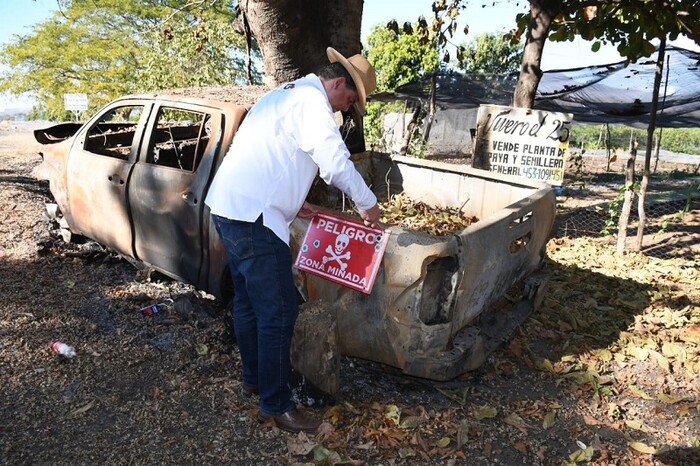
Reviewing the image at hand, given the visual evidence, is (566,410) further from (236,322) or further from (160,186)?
(160,186)

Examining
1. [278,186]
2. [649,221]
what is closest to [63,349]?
[278,186]

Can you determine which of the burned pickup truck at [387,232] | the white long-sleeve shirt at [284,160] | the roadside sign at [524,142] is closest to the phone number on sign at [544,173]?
the roadside sign at [524,142]

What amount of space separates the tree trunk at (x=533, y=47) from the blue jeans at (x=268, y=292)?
5258 mm

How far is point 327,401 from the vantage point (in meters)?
3.30

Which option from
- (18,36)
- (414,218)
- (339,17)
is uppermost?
(18,36)

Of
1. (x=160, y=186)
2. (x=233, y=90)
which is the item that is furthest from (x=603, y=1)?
(x=160, y=186)

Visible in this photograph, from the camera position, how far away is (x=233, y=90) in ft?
17.8

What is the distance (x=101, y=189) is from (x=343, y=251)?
2.74 meters

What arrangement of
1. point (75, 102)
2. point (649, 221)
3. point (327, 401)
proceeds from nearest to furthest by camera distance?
point (327, 401) → point (649, 221) → point (75, 102)

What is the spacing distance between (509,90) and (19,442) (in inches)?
405

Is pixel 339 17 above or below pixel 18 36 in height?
below

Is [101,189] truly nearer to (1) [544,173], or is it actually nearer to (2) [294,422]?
(2) [294,422]

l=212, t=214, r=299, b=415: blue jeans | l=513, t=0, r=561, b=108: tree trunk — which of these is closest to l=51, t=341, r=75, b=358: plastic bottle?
l=212, t=214, r=299, b=415: blue jeans

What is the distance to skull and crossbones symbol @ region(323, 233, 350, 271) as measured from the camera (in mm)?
3115
